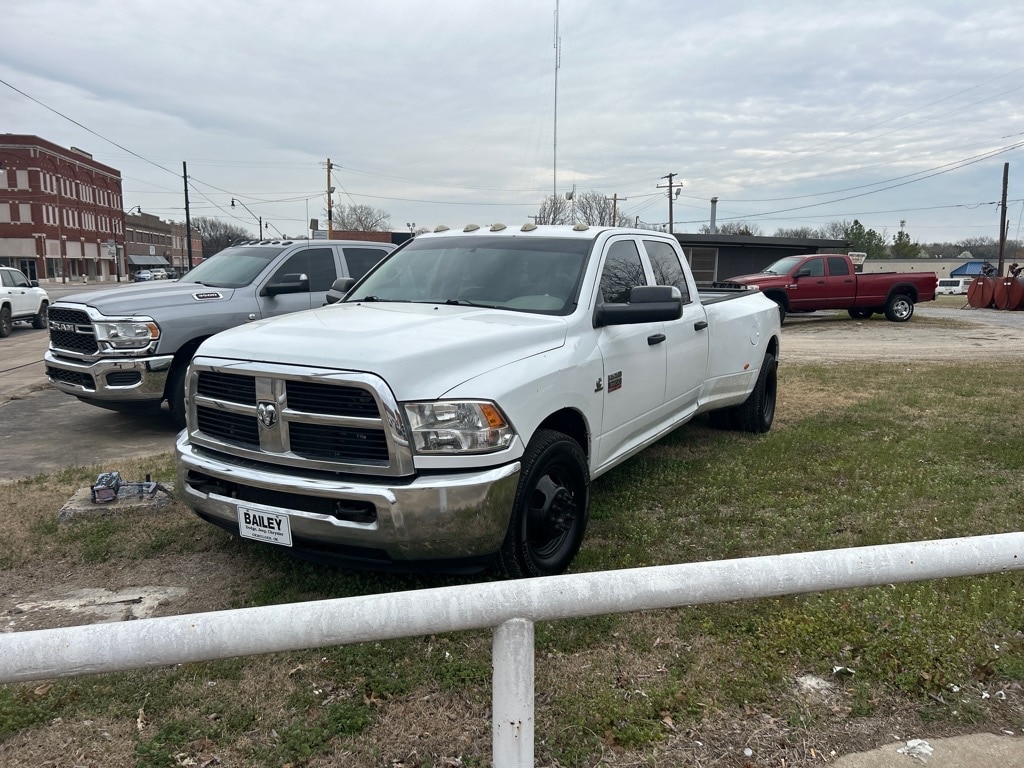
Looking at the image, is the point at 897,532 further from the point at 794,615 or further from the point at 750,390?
the point at 750,390

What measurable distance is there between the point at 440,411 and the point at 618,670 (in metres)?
1.30

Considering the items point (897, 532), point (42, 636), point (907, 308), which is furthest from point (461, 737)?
point (907, 308)

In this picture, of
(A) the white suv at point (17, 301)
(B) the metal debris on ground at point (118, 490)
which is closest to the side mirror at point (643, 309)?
(B) the metal debris on ground at point (118, 490)

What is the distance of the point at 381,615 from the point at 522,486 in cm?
172

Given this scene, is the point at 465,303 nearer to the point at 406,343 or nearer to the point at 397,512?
the point at 406,343

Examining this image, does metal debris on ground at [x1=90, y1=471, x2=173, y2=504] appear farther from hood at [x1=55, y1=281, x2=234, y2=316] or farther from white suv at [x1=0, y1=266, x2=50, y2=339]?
white suv at [x1=0, y1=266, x2=50, y2=339]

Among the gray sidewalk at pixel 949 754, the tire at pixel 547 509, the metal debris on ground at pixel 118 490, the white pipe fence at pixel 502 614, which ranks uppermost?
the white pipe fence at pixel 502 614

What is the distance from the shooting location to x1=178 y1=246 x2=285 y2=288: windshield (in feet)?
27.2

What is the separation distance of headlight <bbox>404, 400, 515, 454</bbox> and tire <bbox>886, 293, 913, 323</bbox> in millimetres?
21634

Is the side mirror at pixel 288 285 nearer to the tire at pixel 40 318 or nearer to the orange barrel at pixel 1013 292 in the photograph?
the tire at pixel 40 318

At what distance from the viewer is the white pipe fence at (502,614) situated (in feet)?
5.58

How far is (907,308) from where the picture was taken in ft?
72.5

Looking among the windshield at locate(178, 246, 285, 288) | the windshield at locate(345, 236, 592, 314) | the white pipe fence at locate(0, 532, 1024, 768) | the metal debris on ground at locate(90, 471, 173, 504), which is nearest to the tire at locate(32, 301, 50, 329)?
the windshield at locate(178, 246, 285, 288)

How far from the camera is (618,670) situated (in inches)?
124
